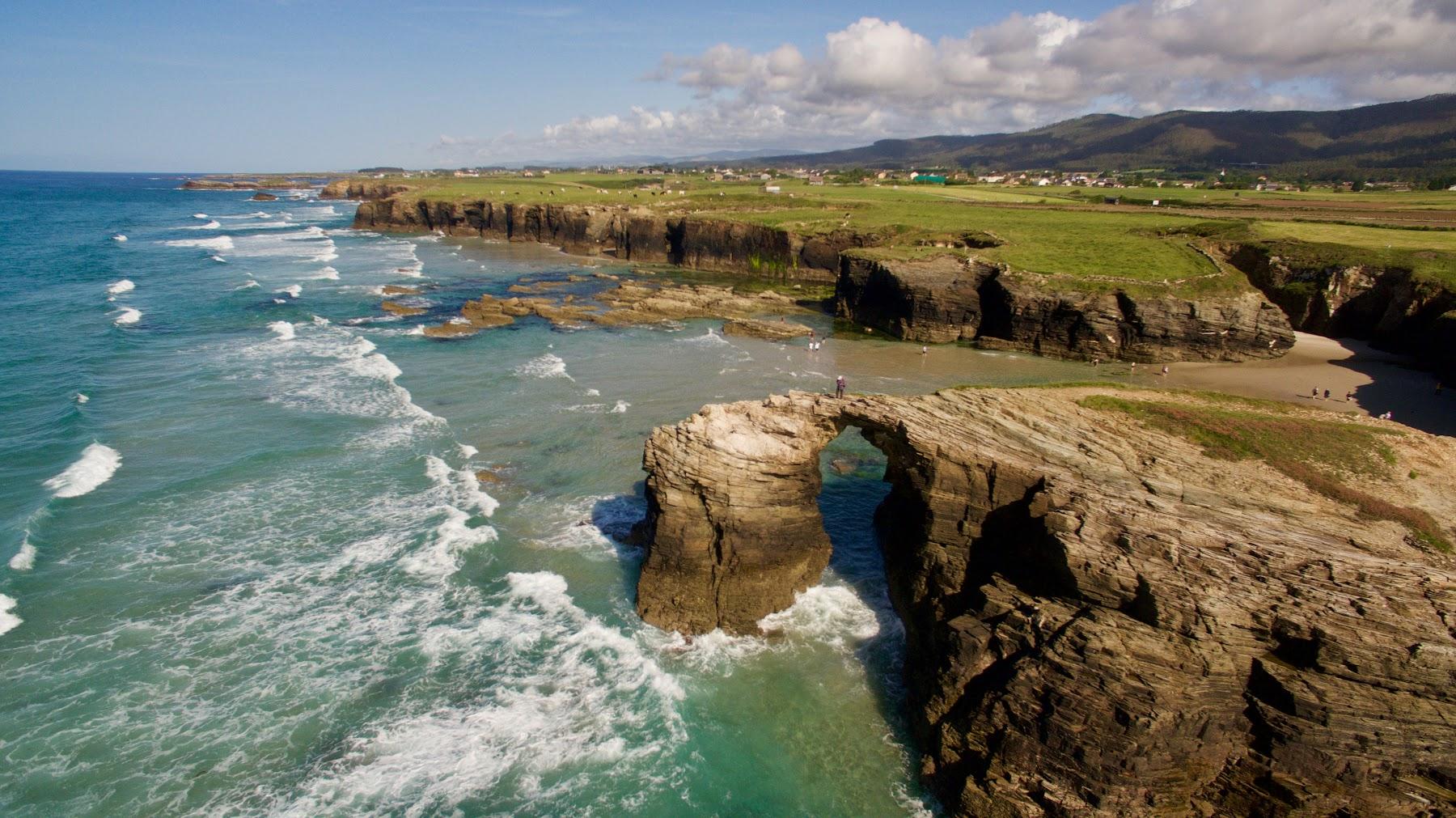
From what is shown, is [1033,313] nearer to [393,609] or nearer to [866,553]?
[866,553]

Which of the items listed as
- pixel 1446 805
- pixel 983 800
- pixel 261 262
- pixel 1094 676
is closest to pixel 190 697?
pixel 983 800

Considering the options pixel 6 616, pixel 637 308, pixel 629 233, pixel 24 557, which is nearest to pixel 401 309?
pixel 637 308

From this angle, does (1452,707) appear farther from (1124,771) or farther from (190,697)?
(190,697)

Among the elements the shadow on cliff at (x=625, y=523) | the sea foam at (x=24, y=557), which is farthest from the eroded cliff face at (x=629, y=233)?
the sea foam at (x=24, y=557)

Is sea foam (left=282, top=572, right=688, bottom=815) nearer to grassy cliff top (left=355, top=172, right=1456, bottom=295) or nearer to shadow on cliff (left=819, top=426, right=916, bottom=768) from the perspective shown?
shadow on cliff (left=819, top=426, right=916, bottom=768)

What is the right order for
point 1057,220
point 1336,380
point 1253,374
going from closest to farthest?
point 1336,380 → point 1253,374 → point 1057,220
